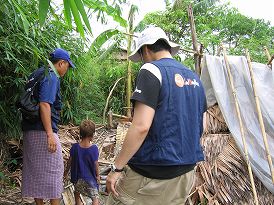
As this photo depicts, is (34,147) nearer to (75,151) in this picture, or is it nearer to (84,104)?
(75,151)

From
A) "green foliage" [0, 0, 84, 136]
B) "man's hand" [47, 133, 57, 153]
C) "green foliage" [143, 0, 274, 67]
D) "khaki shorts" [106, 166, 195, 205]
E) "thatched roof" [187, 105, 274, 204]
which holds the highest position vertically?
"green foliage" [143, 0, 274, 67]

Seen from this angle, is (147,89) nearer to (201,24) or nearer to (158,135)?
(158,135)

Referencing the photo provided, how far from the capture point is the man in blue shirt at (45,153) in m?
2.86

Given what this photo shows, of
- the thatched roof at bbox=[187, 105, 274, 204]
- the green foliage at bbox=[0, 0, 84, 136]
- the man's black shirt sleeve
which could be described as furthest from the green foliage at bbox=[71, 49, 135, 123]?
the man's black shirt sleeve

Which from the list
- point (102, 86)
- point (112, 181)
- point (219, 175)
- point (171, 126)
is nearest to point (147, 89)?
point (171, 126)

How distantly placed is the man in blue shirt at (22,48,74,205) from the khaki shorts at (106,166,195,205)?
1.05 m

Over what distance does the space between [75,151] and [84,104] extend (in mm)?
4412

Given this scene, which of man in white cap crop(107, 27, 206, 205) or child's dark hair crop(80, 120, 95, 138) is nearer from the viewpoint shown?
man in white cap crop(107, 27, 206, 205)

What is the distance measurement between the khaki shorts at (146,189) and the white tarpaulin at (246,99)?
7.83 feet

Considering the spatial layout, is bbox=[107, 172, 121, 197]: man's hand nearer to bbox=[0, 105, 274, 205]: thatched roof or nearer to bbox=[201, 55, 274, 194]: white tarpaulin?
bbox=[0, 105, 274, 205]: thatched roof

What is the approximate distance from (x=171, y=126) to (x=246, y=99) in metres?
2.74

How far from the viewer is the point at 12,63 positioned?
3641mm

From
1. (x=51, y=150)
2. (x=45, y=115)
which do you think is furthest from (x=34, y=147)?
(x=45, y=115)

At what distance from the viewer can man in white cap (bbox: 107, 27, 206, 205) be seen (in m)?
1.83
